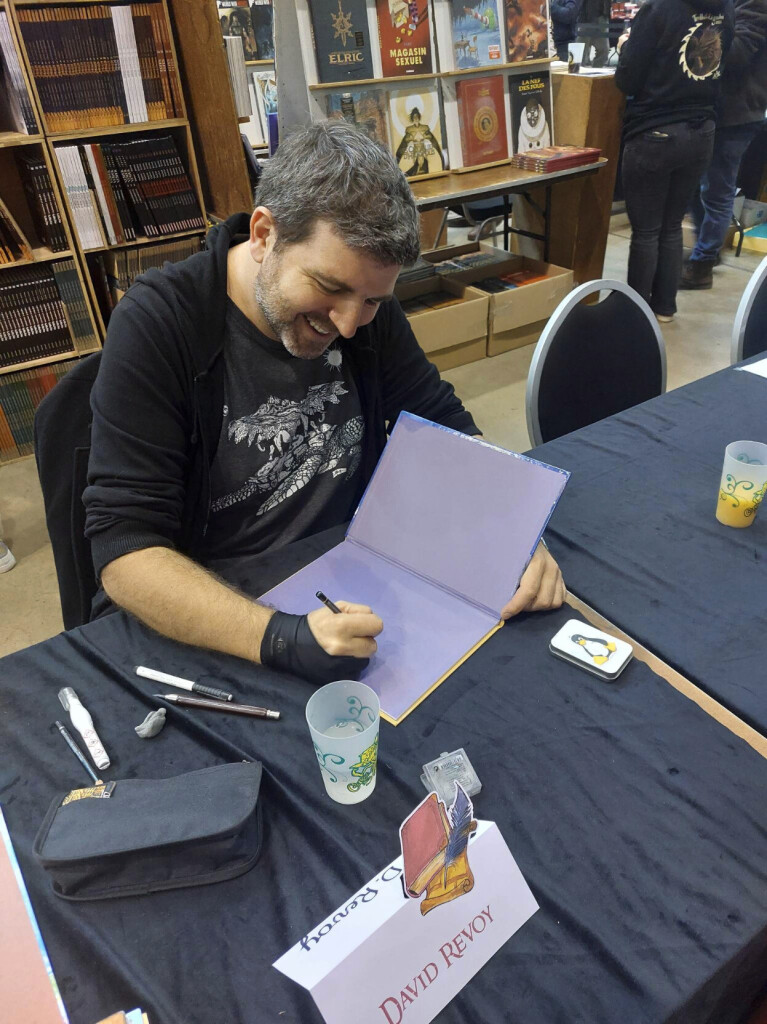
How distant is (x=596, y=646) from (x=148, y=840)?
0.56 m

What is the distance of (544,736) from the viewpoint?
0.75m

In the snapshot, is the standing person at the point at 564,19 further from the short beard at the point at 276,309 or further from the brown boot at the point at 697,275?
the short beard at the point at 276,309

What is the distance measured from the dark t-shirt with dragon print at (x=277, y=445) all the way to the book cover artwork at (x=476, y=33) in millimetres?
2353

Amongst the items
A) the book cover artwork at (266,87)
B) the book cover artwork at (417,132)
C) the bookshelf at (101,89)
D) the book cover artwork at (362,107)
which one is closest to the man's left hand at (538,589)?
the book cover artwork at (362,107)

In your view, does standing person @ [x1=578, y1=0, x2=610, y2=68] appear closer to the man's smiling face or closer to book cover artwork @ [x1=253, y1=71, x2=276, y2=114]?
book cover artwork @ [x1=253, y1=71, x2=276, y2=114]

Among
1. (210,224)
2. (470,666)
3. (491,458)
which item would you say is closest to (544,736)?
(470,666)

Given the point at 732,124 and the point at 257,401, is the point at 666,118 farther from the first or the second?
the point at 257,401

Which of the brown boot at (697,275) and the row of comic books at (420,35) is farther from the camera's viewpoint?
the brown boot at (697,275)

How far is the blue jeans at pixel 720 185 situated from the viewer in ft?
11.8

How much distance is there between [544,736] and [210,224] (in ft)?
8.30

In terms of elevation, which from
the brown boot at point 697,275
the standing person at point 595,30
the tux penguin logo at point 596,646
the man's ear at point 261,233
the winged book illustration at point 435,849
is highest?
the standing person at point 595,30

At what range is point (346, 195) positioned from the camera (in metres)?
0.90

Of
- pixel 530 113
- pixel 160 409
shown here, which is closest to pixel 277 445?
pixel 160 409

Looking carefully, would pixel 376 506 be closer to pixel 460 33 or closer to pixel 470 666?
pixel 470 666
